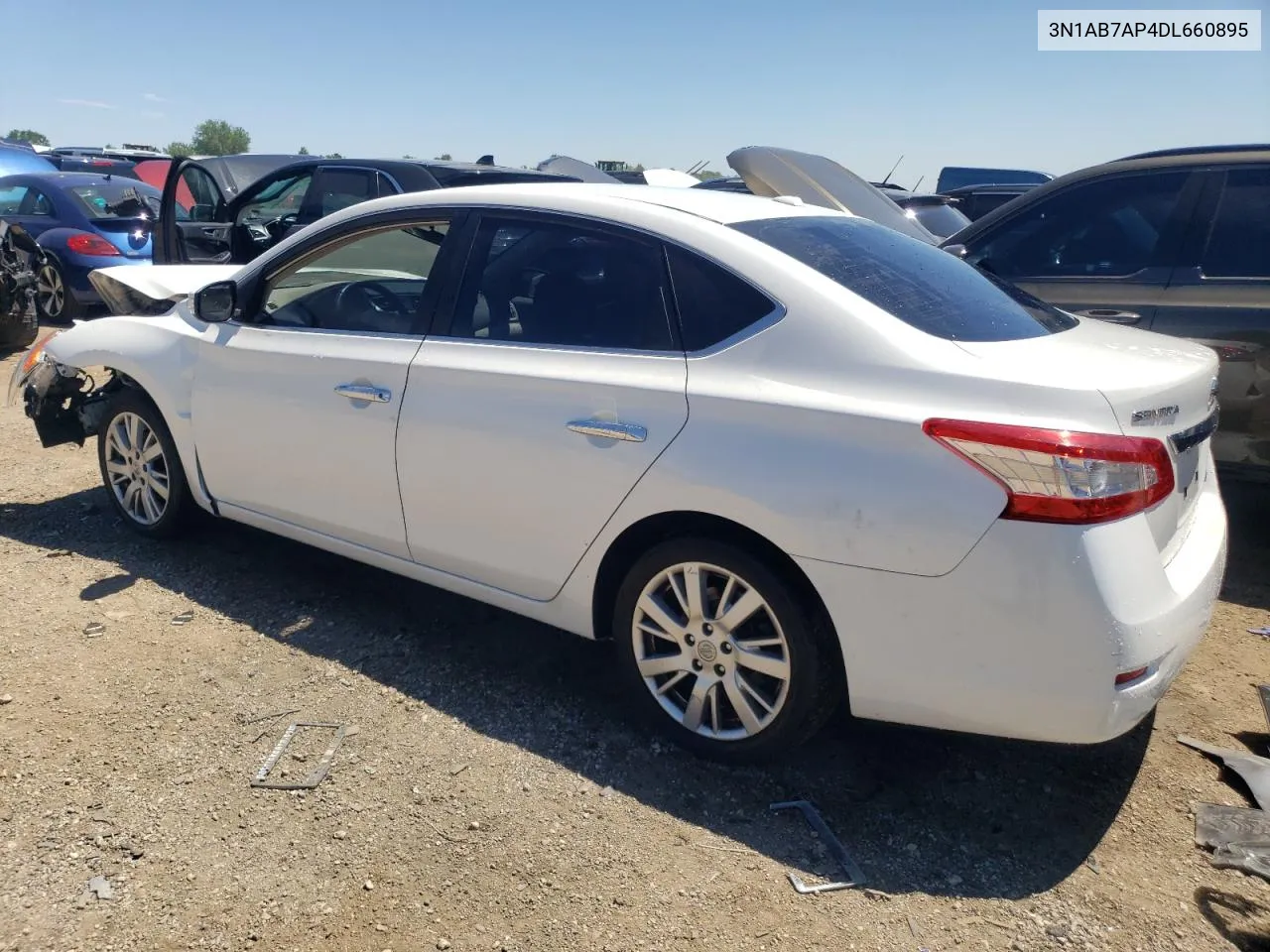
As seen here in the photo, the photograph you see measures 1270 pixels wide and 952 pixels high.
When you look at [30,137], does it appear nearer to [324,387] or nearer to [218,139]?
[218,139]

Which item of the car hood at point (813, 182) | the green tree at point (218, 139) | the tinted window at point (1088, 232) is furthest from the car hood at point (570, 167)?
the green tree at point (218, 139)

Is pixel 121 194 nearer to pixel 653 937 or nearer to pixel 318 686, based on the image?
pixel 318 686

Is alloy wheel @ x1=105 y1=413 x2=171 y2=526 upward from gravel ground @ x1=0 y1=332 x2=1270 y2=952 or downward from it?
upward

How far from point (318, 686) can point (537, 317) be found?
4.92 feet

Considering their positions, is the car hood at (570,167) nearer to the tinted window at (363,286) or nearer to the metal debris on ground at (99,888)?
the tinted window at (363,286)

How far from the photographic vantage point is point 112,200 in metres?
11.2

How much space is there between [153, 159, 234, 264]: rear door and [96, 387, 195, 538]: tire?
375 cm

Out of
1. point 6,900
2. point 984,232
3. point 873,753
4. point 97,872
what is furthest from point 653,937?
point 984,232

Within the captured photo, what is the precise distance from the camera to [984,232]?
556 cm

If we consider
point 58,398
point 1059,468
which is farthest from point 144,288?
point 1059,468

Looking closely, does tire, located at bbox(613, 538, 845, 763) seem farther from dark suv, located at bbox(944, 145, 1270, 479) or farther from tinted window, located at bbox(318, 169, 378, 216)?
tinted window, located at bbox(318, 169, 378, 216)


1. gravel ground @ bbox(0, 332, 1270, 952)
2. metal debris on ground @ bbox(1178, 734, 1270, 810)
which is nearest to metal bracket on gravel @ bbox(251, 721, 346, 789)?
gravel ground @ bbox(0, 332, 1270, 952)

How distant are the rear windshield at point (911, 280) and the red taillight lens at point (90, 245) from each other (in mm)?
9455

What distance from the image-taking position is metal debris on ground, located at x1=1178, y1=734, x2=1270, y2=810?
2.99 m
